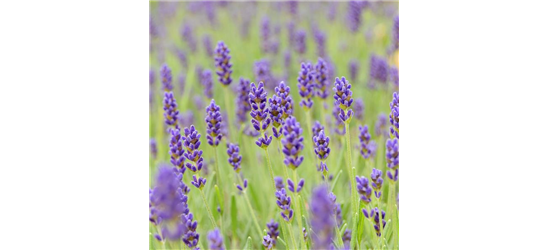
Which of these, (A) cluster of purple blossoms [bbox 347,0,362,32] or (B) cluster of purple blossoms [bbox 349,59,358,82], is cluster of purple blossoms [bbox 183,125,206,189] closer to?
(B) cluster of purple blossoms [bbox 349,59,358,82]

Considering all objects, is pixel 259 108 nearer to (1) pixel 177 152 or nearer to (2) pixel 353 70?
(1) pixel 177 152

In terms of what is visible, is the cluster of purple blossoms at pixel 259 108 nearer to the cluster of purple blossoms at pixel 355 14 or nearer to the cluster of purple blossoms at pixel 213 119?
the cluster of purple blossoms at pixel 213 119

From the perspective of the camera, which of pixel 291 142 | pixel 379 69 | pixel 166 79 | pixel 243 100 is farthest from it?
pixel 379 69

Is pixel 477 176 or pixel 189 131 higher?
pixel 189 131

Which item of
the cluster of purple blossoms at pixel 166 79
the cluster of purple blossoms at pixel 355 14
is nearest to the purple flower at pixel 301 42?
the cluster of purple blossoms at pixel 355 14

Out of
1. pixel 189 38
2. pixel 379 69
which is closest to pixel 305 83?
pixel 379 69
